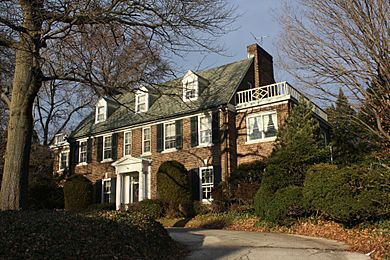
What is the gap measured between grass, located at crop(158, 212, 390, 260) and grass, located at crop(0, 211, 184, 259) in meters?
4.57

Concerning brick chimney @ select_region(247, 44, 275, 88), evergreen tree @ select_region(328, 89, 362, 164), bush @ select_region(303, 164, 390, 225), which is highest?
brick chimney @ select_region(247, 44, 275, 88)

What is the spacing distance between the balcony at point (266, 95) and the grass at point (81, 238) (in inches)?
512

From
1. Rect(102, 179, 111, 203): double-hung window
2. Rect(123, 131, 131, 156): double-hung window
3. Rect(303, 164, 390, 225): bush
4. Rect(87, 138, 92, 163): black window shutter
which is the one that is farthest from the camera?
Rect(87, 138, 92, 163): black window shutter

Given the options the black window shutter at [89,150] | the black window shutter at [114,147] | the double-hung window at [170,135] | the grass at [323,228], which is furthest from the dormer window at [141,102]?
the grass at [323,228]

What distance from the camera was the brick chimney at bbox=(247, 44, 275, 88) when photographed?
2556cm

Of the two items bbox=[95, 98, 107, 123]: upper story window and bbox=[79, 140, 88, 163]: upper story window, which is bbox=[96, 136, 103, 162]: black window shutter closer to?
bbox=[79, 140, 88, 163]: upper story window

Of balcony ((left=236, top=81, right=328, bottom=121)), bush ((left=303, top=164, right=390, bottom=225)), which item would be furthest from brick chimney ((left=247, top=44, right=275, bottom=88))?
bush ((left=303, top=164, right=390, bottom=225))

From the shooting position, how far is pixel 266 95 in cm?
2231

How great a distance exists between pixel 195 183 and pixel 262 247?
1189cm

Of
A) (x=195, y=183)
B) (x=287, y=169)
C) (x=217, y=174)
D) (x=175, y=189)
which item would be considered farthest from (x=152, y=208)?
(x=287, y=169)

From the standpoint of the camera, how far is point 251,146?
853 inches

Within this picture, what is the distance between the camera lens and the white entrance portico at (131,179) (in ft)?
78.9

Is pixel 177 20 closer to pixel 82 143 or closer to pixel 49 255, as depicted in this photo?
pixel 49 255

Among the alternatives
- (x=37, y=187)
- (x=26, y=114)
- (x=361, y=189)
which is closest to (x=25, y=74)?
(x=26, y=114)
